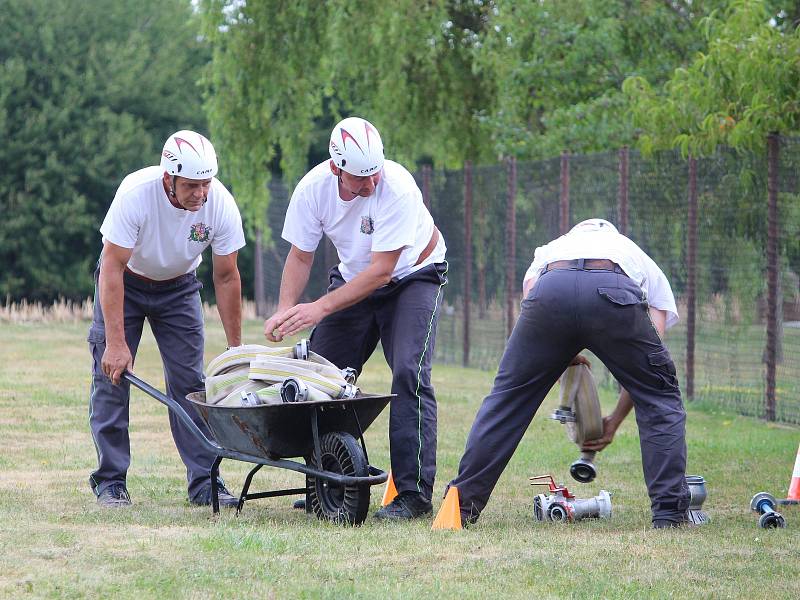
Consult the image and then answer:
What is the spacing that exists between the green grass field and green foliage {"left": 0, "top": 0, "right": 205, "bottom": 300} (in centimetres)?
2297

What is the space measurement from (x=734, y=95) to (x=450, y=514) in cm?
724

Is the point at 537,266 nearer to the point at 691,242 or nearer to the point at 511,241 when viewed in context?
the point at 691,242

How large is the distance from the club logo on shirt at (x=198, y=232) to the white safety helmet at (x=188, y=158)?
0.43 m

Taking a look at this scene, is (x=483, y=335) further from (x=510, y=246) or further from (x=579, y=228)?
(x=579, y=228)

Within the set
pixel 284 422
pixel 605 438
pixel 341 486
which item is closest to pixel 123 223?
pixel 284 422

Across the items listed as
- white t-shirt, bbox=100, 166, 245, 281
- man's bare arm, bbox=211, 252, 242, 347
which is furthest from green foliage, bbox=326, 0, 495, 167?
white t-shirt, bbox=100, 166, 245, 281

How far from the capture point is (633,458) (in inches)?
370

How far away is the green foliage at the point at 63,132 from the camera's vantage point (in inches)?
1252

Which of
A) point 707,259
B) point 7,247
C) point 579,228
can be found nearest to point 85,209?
point 7,247

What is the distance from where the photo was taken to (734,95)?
12.6 metres

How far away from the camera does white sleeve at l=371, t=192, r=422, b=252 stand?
688cm

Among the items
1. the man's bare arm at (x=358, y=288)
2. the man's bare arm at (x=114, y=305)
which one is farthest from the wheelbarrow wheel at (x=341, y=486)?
the man's bare arm at (x=114, y=305)

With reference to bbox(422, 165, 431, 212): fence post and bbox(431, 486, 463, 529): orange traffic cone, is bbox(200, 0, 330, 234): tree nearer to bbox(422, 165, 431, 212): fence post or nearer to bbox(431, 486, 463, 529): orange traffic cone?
bbox(422, 165, 431, 212): fence post

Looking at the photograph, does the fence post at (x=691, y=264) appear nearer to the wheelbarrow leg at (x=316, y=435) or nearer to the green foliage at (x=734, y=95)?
the green foliage at (x=734, y=95)
